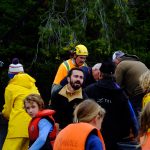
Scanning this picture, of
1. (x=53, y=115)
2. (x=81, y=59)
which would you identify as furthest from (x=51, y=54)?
(x=53, y=115)

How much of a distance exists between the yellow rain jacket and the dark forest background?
4.87 metres

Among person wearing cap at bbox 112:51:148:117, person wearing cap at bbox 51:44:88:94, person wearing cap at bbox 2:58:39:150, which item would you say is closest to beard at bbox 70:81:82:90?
person wearing cap at bbox 2:58:39:150

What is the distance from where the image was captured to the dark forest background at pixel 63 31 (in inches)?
571

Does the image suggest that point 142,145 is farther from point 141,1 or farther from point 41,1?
point 141,1

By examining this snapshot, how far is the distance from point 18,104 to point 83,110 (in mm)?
3452

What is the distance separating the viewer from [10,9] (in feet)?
54.9

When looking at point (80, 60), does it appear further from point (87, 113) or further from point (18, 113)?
point (87, 113)

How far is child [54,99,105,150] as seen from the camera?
5289mm

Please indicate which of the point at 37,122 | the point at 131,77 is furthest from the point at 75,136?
the point at 131,77

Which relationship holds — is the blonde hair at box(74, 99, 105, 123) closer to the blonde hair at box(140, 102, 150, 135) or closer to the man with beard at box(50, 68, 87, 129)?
the blonde hair at box(140, 102, 150, 135)

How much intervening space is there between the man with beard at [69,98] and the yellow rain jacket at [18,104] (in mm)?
1193

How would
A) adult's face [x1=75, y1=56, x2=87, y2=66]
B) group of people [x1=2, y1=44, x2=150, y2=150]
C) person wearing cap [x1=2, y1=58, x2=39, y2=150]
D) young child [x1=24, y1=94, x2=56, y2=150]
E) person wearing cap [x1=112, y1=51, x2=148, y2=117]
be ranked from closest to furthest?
group of people [x1=2, y1=44, x2=150, y2=150]
young child [x1=24, y1=94, x2=56, y2=150]
person wearing cap [x1=2, y1=58, x2=39, y2=150]
person wearing cap [x1=112, y1=51, x2=148, y2=117]
adult's face [x1=75, y1=56, x2=87, y2=66]

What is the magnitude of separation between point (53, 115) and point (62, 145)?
2.20 metres

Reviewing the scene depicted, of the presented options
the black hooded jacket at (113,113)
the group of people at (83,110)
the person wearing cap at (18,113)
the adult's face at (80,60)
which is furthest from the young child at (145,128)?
the adult's face at (80,60)
